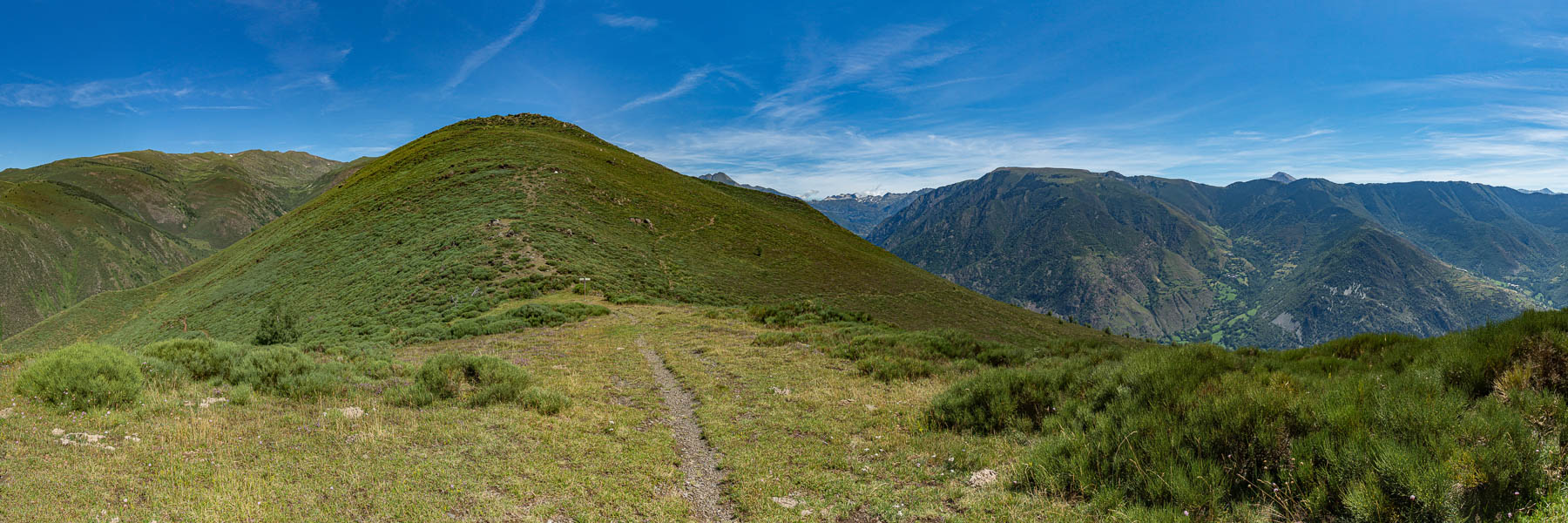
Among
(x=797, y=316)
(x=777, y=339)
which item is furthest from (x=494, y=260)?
(x=777, y=339)

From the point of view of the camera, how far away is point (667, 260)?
145 ft

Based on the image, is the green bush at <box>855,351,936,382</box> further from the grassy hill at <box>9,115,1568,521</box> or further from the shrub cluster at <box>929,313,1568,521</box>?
the shrub cluster at <box>929,313,1568,521</box>

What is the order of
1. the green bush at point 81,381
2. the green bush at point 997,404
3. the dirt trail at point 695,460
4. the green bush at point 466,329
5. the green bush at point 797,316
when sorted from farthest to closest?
the green bush at point 797,316
the green bush at point 466,329
the green bush at point 997,404
the green bush at point 81,381
the dirt trail at point 695,460

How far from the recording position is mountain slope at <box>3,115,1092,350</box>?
31656mm

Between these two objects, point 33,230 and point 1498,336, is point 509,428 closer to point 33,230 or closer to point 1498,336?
point 1498,336

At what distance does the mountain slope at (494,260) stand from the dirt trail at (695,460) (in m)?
17.2

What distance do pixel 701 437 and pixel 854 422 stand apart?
8.59 ft

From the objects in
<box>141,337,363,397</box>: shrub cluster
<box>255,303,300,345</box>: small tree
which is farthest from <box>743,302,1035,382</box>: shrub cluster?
<box>255,303,300,345</box>: small tree

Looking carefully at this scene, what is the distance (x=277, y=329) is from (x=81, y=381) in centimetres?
1697

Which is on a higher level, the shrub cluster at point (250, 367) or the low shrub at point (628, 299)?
the shrub cluster at point (250, 367)

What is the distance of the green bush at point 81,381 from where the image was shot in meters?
7.25

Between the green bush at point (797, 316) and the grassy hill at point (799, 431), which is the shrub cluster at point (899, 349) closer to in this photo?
the grassy hill at point (799, 431)

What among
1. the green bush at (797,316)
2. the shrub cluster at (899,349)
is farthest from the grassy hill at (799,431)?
the green bush at (797,316)

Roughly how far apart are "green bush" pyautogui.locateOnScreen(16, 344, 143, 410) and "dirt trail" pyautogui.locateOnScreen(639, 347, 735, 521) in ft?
25.5
